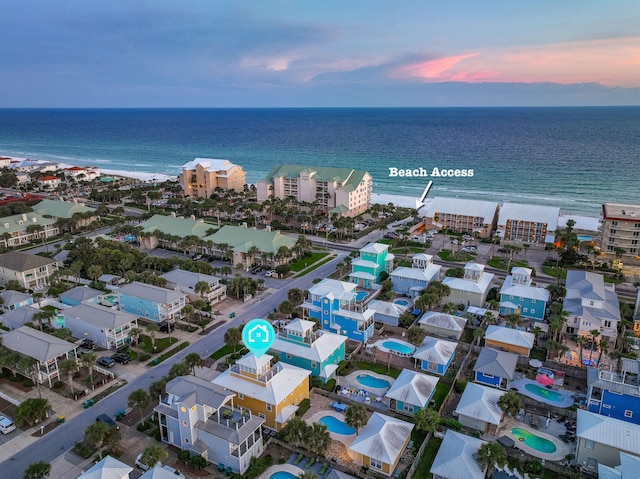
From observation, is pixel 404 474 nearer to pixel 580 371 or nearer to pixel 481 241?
pixel 580 371

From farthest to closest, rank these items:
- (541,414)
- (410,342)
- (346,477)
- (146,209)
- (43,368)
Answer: (146,209), (410,342), (43,368), (541,414), (346,477)

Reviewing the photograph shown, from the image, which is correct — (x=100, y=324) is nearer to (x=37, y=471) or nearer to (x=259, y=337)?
(x=259, y=337)

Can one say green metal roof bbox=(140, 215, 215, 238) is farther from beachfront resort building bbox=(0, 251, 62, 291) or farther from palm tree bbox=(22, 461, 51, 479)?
palm tree bbox=(22, 461, 51, 479)

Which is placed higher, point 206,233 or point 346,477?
point 206,233

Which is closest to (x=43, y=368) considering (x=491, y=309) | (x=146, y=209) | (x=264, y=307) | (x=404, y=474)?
(x=264, y=307)

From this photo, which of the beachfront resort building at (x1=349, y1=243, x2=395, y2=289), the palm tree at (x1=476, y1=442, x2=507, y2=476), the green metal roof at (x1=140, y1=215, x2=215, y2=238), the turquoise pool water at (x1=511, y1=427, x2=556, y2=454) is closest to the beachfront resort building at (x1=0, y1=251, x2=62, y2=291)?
the green metal roof at (x1=140, y1=215, x2=215, y2=238)

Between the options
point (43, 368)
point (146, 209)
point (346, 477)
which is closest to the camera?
point (346, 477)

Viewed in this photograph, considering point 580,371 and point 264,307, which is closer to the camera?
point 580,371

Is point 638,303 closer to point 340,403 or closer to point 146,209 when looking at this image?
point 340,403

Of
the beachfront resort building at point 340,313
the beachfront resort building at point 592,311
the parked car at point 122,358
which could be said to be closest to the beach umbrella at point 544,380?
the beachfront resort building at point 592,311
